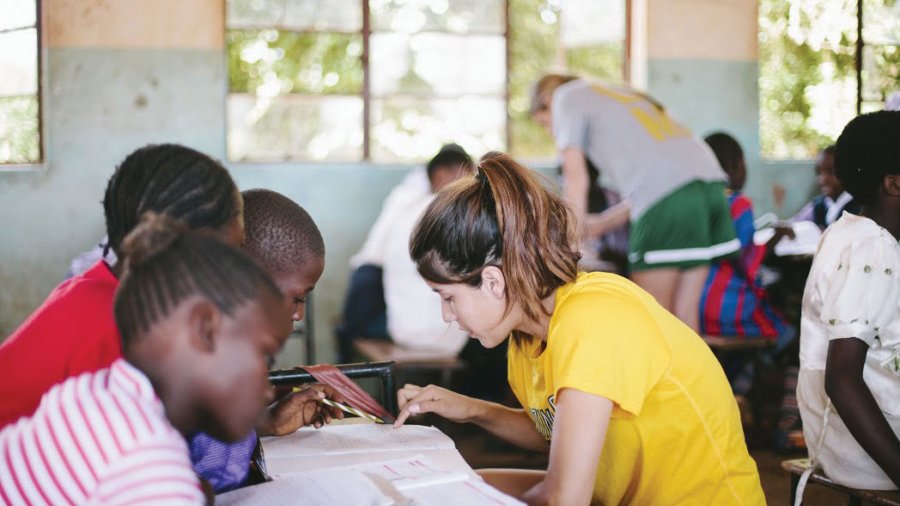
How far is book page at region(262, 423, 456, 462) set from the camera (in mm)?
1520

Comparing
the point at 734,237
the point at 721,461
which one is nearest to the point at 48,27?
the point at 734,237

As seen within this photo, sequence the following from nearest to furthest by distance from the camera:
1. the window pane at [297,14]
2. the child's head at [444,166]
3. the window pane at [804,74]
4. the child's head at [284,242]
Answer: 1. the child's head at [284,242]
2. the child's head at [444,166]
3. the window pane at [297,14]
4. the window pane at [804,74]

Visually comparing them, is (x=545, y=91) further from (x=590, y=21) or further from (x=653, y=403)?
(x=653, y=403)

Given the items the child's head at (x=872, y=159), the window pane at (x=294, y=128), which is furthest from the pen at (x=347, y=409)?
the window pane at (x=294, y=128)

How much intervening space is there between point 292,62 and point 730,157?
2.40 meters

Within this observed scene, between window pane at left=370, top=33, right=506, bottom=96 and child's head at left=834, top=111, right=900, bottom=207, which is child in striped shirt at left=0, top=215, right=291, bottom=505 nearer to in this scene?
child's head at left=834, top=111, right=900, bottom=207

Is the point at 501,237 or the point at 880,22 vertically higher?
the point at 880,22

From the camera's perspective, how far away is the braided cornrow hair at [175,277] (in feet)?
3.15

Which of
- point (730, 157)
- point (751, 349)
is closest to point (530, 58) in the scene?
point (730, 157)

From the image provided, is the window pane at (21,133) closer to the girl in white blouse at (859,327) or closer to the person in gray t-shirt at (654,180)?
the person in gray t-shirt at (654,180)

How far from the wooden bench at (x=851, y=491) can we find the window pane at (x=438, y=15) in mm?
3673

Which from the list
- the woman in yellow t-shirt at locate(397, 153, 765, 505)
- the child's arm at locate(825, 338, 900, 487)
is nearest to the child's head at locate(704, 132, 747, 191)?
the child's arm at locate(825, 338, 900, 487)

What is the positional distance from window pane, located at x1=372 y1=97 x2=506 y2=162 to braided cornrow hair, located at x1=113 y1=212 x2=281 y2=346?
13.7 ft

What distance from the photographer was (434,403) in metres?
1.74
